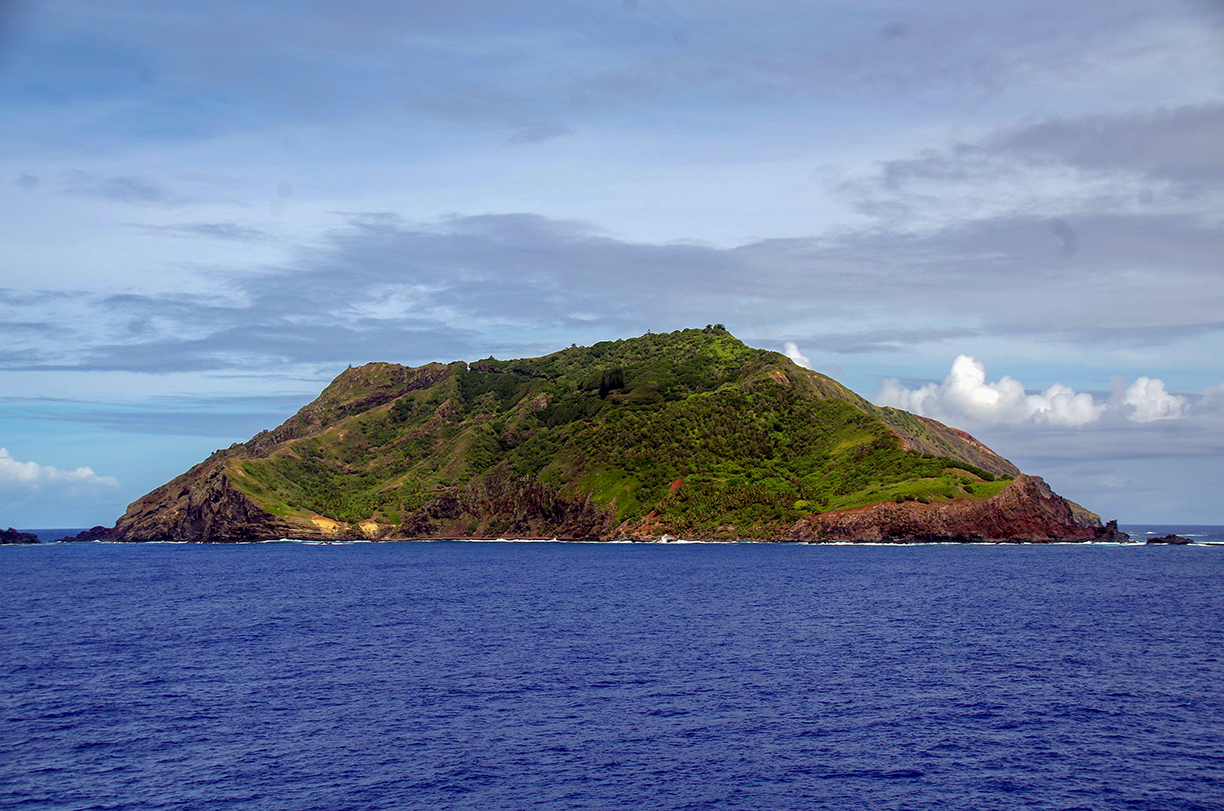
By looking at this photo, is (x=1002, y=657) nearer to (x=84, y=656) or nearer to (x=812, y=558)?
(x=84, y=656)

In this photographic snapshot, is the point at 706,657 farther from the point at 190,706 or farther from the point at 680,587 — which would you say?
the point at 680,587

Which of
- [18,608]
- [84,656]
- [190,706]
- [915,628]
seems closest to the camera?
[190,706]

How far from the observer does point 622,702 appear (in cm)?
6000

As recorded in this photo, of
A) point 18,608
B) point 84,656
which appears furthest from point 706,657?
point 18,608

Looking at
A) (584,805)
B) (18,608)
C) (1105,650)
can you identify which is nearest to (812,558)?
(1105,650)

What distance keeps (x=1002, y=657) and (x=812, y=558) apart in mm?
107697

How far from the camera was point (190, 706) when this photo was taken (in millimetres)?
59875

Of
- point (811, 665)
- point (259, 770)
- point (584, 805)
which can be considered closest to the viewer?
point (584, 805)

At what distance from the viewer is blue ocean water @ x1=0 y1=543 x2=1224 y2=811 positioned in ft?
145

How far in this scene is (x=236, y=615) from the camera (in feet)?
349

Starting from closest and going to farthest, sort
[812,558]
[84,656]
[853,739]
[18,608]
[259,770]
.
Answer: [259,770] → [853,739] → [84,656] → [18,608] → [812,558]

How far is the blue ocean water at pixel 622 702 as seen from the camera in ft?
145

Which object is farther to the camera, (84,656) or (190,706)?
(84,656)

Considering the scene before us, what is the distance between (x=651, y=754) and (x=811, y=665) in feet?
87.9
